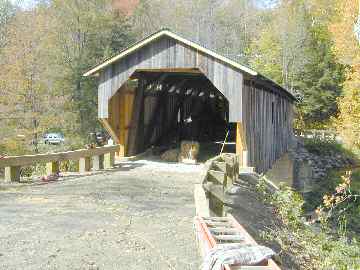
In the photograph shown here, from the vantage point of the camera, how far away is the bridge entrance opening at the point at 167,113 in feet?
52.5

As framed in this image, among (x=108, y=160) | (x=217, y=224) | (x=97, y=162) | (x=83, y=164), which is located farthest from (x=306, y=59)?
(x=217, y=224)

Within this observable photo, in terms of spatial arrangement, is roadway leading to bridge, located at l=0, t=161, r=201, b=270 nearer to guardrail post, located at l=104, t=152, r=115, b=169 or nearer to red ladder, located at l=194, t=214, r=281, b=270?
red ladder, located at l=194, t=214, r=281, b=270

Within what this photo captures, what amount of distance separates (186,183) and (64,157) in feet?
10.5

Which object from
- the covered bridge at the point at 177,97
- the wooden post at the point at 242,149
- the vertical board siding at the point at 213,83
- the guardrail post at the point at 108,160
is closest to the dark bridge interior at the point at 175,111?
the covered bridge at the point at 177,97

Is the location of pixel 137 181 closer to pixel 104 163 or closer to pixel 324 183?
pixel 104 163

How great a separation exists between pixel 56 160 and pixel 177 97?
8.45 m

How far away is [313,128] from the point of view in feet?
134

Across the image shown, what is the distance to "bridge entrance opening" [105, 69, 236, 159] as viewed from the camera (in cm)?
1602

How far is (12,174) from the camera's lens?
11.4 metres

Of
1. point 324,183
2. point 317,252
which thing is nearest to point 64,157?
point 317,252

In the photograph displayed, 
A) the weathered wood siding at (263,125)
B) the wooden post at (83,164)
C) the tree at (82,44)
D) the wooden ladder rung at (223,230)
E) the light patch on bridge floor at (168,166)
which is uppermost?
the tree at (82,44)

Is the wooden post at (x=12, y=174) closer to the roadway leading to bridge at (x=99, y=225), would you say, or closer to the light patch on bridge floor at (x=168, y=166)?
the roadway leading to bridge at (x=99, y=225)

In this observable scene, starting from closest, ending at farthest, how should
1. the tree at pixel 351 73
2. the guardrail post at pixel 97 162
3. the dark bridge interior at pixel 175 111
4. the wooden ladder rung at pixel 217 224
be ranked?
the wooden ladder rung at pixel 217 224, the guardrail post at pixel 97 162, the dark bridge interior at pixel 175 111, the tree at pixel 351 73

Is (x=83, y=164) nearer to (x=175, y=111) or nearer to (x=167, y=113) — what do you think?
(x=167, y=113)
